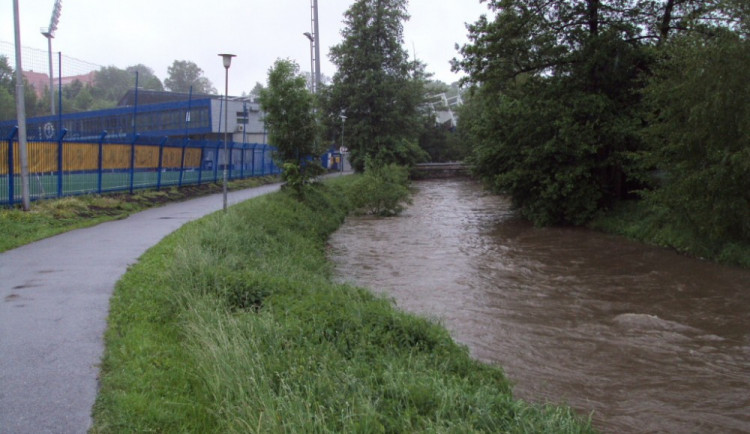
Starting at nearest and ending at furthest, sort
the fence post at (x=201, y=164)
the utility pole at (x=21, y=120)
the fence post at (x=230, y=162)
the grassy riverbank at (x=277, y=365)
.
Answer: the grassy riverbank at (x=277, y=365) → the utility pole at (x=21, y=120) → the fence post at (x=201, y=164) → the fence post at (x=230, y=162)

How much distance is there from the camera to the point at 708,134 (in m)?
15.7

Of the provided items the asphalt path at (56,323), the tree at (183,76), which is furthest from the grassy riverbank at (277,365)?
the tree at (183,76)

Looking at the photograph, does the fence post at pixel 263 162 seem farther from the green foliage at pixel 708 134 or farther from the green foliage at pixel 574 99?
the green foliage at pixel 708 134

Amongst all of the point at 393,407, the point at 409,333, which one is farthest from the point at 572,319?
the point at 393,407

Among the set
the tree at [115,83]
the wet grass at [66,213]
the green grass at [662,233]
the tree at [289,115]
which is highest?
the tree at [115,83]

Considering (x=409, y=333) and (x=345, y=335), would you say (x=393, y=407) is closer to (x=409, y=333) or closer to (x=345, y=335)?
(x=345, y=335)

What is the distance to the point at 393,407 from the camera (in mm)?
4520

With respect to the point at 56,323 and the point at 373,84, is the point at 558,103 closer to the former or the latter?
the point at 56,323

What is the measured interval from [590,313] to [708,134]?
7.35 meters

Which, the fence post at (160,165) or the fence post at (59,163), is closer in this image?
the fence post at (59,163)

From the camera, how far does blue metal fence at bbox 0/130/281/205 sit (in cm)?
1550

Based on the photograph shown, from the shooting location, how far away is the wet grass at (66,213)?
12.7m

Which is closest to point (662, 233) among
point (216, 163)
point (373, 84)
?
point (216, 163)

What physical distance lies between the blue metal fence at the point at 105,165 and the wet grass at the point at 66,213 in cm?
51
